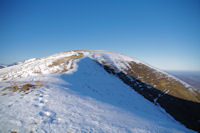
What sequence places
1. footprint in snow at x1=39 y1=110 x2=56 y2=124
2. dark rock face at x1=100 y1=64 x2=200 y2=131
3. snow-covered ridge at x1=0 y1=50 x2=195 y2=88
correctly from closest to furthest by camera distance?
1. footprint in snow at x1=39 y1=110 x2=56 y2=124
2. dark rock face at x1=100 y1=64 x2=200 y2=131
3. snow-covered ridge at x1=0 y1=50 x2=195 y2=88

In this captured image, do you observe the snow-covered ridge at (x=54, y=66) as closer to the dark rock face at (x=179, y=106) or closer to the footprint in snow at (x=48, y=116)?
the dark rock face at (x=179, y=106)

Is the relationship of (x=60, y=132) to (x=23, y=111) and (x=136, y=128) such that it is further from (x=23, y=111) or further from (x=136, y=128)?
(x=136, y=128)

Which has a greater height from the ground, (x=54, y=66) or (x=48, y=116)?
(x=54, y=66)

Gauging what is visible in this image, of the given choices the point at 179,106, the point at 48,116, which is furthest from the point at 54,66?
the point at 179,106

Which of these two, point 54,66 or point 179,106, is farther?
point 54,66

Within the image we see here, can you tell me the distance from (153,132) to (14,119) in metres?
9.87

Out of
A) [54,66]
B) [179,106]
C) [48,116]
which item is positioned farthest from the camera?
[54,66]

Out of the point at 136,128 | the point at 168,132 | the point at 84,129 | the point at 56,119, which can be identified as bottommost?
the point at 168,132

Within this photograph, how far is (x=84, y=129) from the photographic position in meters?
5.40

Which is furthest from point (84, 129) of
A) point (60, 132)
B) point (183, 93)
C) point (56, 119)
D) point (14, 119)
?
point (183, 93)

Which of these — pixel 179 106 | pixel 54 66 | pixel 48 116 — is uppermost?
pixel 54 66

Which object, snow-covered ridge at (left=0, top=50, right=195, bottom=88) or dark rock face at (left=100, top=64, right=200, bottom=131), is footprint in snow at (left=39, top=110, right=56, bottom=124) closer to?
snow-covered ridge at (left=0, top=50, right=195, bottom=88)

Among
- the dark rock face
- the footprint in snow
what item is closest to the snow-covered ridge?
the dark rock face

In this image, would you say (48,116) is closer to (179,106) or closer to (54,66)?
(54,66)
